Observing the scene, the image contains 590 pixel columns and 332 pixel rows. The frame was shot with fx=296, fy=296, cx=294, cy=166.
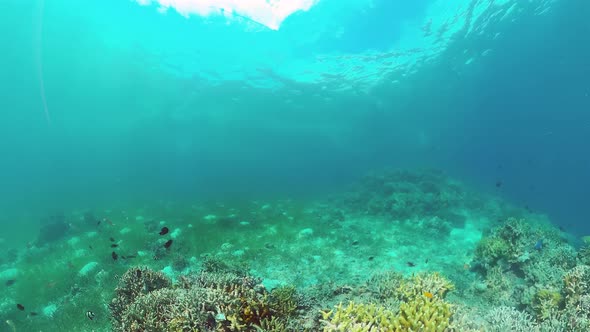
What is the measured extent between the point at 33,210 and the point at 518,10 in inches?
2587

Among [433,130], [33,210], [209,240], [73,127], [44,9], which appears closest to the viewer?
[209,240]

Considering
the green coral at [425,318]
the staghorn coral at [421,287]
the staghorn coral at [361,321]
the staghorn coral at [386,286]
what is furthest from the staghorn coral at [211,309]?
the staghorn coral at [421,287]

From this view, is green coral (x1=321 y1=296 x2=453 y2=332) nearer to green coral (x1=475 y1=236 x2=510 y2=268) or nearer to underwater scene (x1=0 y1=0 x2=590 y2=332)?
underwater scene (x1=0 y1=0 x2=590 y2=332)

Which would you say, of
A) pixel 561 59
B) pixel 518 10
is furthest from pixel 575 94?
pixel 518 10

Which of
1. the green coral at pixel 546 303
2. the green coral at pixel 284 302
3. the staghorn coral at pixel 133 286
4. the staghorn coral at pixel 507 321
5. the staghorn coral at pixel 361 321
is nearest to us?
the staghorn coral at pixel 361 321

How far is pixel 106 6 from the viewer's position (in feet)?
103

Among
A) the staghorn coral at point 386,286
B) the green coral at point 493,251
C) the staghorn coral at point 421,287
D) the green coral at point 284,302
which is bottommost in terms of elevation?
the green coral at point 493,251

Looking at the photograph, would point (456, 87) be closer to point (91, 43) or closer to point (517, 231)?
point (517, 231)

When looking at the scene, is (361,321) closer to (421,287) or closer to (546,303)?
(421,287)

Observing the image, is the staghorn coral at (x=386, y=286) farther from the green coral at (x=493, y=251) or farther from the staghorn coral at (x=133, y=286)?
the green coral at (x=493, y=251)

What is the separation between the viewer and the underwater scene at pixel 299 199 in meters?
7.12

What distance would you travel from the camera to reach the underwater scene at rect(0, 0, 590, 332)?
7117 millimetres

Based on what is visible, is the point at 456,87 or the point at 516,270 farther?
the point at 456,87

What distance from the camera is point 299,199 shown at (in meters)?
35.2
